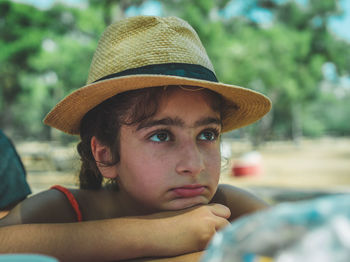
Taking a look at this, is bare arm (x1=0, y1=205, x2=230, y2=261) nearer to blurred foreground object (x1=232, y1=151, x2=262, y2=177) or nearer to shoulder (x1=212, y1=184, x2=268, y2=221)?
shoulder (x1=212, y1=184, x2=268, y2=221)

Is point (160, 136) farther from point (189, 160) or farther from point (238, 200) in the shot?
point (238, 200)

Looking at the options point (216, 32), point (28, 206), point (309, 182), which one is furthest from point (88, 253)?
point (216, 32)

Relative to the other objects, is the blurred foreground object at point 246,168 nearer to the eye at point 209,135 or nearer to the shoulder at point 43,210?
the eye at point 209,135

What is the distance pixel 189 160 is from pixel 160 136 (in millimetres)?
158

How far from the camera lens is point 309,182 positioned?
11.0 meters

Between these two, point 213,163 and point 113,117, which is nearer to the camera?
point 213,163

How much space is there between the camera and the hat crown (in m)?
1.36

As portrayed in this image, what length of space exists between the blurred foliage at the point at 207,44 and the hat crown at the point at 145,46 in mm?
10959

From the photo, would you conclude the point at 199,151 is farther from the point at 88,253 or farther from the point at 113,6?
the point at 113,6

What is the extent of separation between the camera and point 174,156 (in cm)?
123

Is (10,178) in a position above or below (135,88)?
below

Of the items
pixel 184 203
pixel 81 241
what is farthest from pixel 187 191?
pixel 81 241

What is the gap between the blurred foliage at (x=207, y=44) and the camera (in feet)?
38.4

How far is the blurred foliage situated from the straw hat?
11.0 metres
